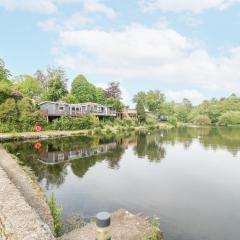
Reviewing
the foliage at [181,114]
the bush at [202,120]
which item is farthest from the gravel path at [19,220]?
the foliage at [181,114]

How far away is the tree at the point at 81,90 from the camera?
80.5 m

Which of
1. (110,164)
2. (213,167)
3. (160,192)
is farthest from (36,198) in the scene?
(213,167)

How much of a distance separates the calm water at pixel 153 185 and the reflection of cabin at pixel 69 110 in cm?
2213

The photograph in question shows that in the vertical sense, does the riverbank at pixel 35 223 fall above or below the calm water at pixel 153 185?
above

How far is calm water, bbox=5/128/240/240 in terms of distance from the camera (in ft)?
47.6

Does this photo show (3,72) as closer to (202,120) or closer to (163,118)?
(163,118)

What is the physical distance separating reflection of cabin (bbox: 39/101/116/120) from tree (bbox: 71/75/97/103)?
838cm

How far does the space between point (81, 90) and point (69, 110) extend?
19.4 m

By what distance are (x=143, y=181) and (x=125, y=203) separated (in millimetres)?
5759

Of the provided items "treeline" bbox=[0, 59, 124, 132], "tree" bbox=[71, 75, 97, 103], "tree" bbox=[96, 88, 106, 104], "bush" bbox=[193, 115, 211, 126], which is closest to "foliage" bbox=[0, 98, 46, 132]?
"treeline" bbox=[0, 59, 124, 132]

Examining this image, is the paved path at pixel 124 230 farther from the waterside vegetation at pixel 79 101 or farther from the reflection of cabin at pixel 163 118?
the reflection of cabin at pixel 163 118

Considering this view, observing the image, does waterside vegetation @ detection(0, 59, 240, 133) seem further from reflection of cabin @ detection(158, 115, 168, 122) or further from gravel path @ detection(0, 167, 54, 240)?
gravel path @ detection(0, 167, 54, 240)

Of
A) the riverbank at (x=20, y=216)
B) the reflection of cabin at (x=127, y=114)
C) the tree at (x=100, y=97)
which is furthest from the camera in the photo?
the reflection of cabin at (x=127, y=114)

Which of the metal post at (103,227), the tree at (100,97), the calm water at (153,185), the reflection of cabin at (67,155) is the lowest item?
the calm water at (153,185)
